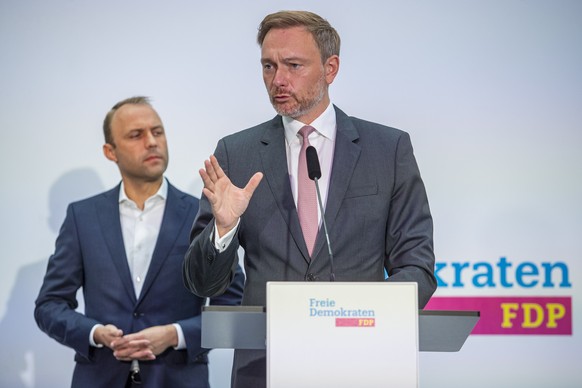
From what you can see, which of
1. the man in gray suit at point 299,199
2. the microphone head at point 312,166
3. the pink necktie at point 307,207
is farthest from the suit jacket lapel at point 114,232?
the microphone head at point 312,166

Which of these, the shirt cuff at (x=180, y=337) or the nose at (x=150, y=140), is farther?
the nose at (x=150, y=140)

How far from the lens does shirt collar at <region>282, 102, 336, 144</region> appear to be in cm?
295

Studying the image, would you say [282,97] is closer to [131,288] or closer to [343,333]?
[343,333]

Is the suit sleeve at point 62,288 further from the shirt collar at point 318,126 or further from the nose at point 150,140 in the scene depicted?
the shirt collar at point 318,126

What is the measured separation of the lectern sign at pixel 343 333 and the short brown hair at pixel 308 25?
4.08 feet

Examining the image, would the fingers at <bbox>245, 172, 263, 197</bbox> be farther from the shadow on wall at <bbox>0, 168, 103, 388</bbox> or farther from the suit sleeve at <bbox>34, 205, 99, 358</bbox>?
the shadow on wall at <bbox>0, 168, 103, 388</bbox>

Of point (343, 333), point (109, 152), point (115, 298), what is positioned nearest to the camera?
point (343, 333)

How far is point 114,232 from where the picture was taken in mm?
3980

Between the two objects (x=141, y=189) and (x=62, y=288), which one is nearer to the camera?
(x=62, y=288)

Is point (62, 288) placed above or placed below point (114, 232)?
below

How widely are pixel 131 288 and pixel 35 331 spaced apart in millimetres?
815

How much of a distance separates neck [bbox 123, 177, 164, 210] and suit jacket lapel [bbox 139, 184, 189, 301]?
0.08 metres

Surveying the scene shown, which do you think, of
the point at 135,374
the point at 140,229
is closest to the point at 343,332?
the point at 135,374

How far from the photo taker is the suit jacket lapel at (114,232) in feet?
12.8
